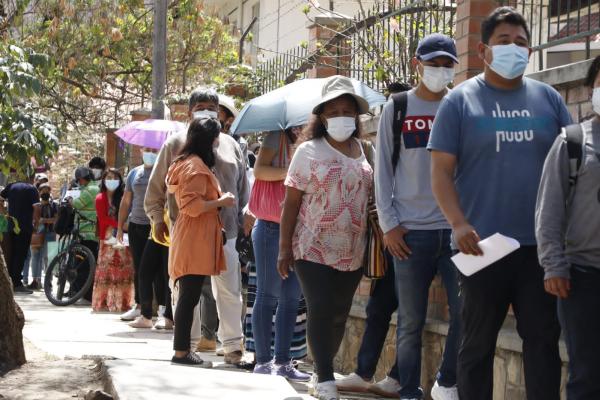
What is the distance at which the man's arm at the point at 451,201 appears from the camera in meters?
5.49

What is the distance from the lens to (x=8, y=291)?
28.8ft

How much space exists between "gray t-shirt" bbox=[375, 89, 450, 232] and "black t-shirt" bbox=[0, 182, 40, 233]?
12363mm

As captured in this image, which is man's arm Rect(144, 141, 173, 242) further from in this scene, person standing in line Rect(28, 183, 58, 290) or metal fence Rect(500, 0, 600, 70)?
person standing in line Rect(28, 183, 58, 290)

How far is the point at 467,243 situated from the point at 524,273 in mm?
315

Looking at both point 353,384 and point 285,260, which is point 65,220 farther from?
point 285,260

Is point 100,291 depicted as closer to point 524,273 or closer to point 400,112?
point 400,112

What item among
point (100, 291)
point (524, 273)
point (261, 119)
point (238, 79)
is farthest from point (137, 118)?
point (524, 273)

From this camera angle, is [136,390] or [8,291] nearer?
[136,390]

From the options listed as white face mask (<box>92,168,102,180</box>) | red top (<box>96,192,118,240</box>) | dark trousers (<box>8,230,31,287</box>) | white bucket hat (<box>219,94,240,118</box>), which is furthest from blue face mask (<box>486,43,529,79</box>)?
dark trousers (<box>8,230,31,287</box>)

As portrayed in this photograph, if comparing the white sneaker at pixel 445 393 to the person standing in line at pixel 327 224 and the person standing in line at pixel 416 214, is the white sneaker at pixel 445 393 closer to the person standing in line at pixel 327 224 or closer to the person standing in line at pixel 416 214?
the person standing in line at pixel 416 214

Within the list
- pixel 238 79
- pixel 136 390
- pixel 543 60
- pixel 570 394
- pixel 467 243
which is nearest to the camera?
pixel 570 394

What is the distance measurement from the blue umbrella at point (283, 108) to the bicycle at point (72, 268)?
707 centimetres

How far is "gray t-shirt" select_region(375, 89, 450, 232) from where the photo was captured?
6770 millimetres

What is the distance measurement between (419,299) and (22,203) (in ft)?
41.2
